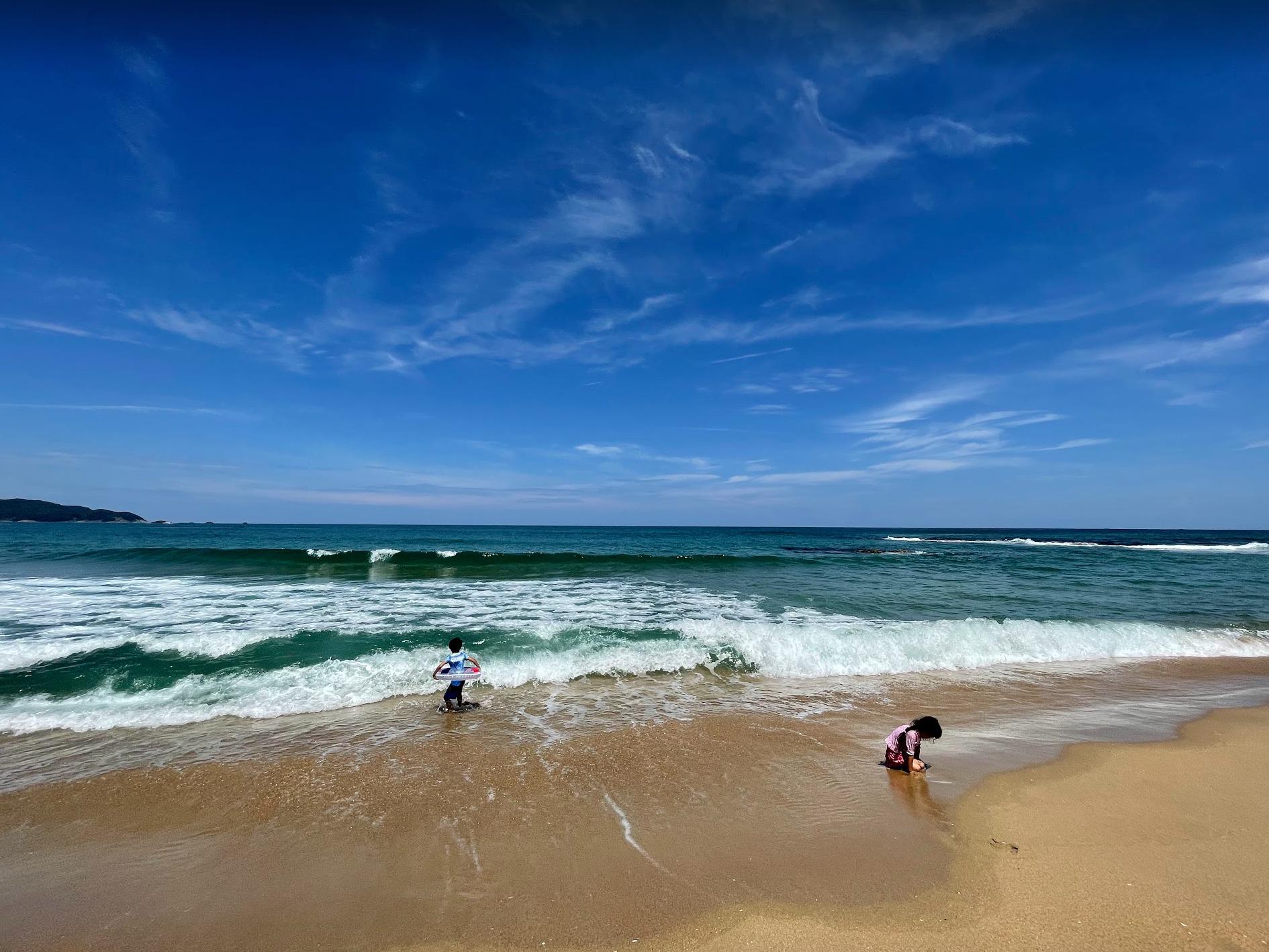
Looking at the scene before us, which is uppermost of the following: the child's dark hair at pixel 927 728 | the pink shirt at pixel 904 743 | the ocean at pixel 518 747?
the child's dark hair at pixel 927 728

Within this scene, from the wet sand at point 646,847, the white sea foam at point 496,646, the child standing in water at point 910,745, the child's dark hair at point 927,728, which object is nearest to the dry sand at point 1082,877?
the wet sand at point 646,847

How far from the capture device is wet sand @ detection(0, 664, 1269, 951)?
3703 millimetres

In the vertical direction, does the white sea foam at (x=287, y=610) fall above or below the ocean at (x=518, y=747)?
above

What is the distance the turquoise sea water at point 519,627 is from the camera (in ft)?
30.0

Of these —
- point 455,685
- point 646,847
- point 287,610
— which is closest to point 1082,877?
point 646,847

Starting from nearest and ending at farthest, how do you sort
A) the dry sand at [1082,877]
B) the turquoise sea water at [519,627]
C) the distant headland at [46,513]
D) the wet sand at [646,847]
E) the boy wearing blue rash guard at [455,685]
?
the dry sand at [1082,877], the wet sand at [646,847], the boy wearing blue rash guard at [455,685], the turquoise sea water at [519,627], the distant headland at [46,513]

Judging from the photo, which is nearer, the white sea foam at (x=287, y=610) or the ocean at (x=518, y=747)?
the ocean at (x=518, y=747)

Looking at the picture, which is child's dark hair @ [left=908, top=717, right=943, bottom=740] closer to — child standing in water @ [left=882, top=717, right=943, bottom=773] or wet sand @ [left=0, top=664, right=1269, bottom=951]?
child standing in water @ [left=882, top=717, right=943, bottom=773]

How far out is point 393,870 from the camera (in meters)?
4.32

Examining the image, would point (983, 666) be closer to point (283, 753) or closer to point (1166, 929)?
point (1166, 929)

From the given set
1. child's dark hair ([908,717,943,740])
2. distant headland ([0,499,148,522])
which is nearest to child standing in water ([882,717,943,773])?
child's dark hair ([908,717,943,740])

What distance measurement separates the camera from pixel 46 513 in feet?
409

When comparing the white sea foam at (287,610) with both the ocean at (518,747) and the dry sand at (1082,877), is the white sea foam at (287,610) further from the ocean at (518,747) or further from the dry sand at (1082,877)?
the dry sand at (1082,877)

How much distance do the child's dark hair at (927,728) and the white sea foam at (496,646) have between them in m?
4.52
